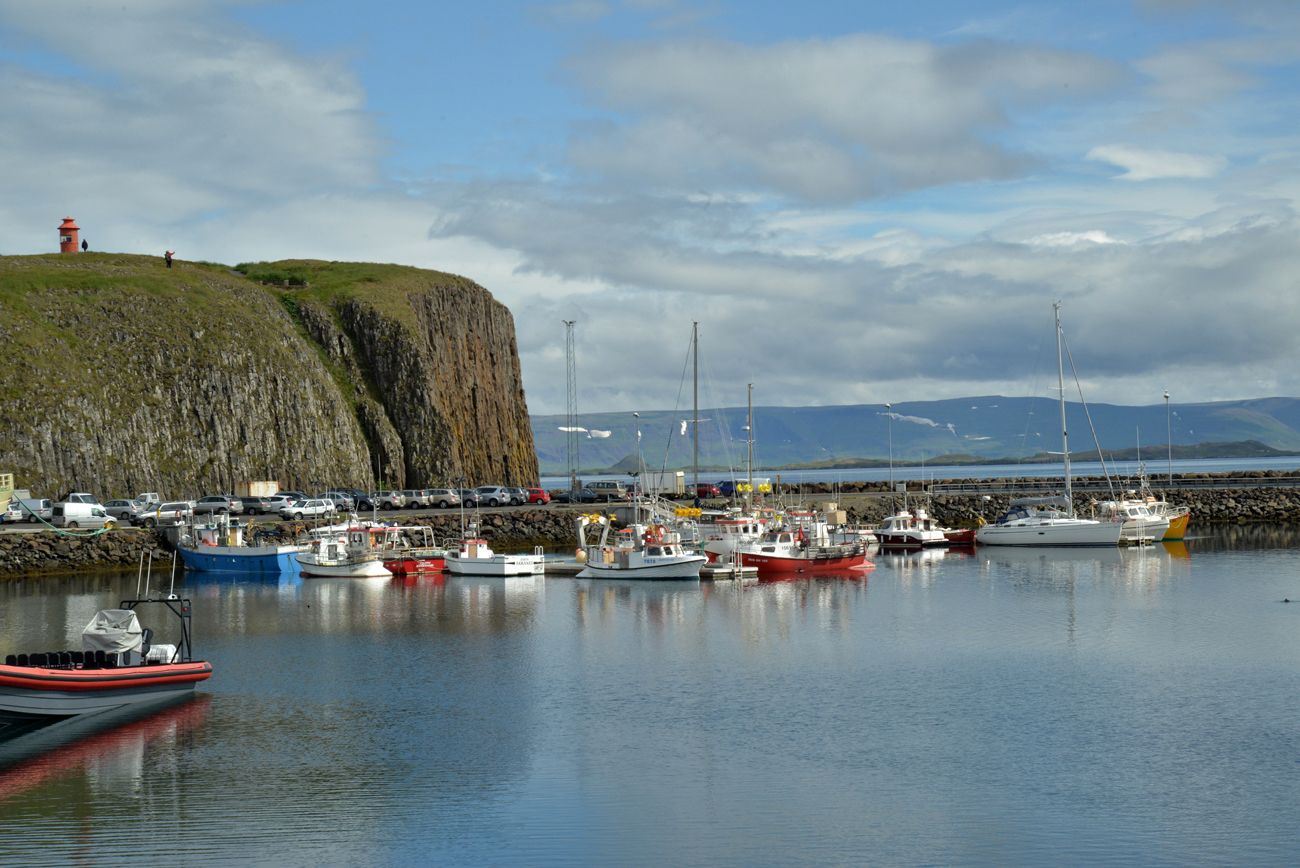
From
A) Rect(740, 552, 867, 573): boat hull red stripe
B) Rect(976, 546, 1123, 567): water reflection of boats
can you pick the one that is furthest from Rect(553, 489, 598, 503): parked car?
Rect(740, 552, 867, 573): boat hull red stripe

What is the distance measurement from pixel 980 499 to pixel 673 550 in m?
50.2

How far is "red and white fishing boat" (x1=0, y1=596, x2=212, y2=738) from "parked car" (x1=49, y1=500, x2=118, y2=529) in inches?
1890

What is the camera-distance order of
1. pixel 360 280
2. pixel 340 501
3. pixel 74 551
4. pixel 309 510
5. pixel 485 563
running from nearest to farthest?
pixel 485 563
pixel 74 551
pixel 309 510
pixel 340 501
pixel 360 280

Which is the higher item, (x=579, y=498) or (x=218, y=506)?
(x=218, y=506)

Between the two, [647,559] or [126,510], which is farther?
[126,510]

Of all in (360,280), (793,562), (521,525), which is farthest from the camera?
(360,280)

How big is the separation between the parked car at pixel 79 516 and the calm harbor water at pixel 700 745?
2632cm

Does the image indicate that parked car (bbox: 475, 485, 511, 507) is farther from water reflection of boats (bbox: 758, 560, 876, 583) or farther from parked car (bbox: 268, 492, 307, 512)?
water reflection of boats (bbox: 758, 560, 876, 583)

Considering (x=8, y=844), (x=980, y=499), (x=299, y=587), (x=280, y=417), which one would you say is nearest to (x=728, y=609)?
(x=299, y=587)

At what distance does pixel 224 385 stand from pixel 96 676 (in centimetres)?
7982

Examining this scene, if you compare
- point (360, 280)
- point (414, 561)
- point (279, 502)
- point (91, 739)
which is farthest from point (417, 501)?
point (91, 739)

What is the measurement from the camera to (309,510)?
85688mm

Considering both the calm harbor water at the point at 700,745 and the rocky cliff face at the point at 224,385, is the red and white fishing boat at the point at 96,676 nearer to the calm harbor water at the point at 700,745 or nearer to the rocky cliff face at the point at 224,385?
the calm harbor water at the point at 700,745

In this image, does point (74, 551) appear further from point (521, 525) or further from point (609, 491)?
point (609, 491)
